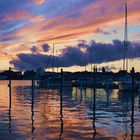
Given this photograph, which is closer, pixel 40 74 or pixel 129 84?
pixel 129 84

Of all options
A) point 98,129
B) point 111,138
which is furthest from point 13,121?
point 111,138

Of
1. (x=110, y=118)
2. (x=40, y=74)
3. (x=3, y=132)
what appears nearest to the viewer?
(x=3, y=132)

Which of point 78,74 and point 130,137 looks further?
point 78,74

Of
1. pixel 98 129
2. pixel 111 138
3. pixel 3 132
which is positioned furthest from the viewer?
pixel 98 129

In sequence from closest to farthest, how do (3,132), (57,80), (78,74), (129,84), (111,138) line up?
(111,138) < (3,132) < (129,84) < (57,80) < (78,74)

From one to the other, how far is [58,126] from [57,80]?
92.5 metres

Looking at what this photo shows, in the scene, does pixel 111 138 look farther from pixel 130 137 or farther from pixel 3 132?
pixel 3 132

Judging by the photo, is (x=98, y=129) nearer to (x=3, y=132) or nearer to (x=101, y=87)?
(x=3, y=132)

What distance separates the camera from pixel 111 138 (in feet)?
70.5

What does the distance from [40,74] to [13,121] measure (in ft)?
364

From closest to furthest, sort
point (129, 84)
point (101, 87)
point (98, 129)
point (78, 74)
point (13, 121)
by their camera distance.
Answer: point (98, 129) < point (13, 121) < point (129, 84) < point (101, 87) < point (78, 74)

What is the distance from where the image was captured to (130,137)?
22016mm

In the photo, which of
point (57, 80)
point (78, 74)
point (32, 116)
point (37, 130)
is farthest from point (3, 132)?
point (78, 74)

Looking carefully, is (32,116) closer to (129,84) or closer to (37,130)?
(37,130)
